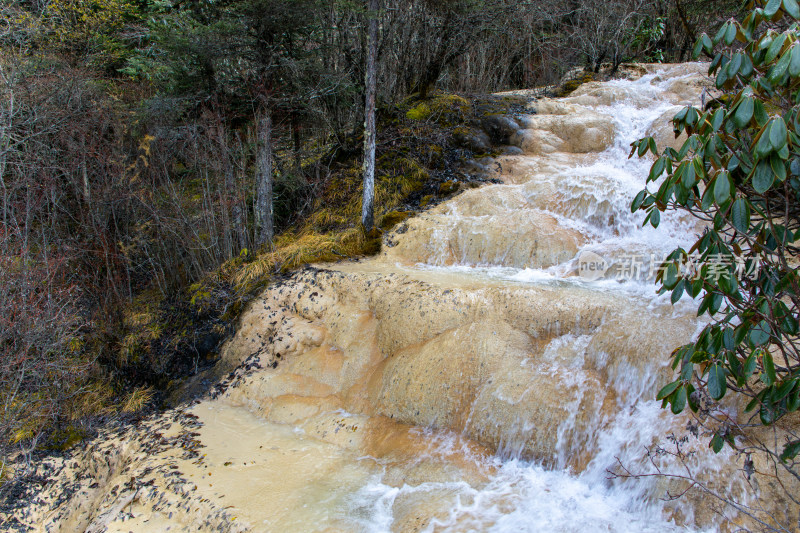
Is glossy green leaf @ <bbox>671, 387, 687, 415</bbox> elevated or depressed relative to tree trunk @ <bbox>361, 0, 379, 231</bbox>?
depressed

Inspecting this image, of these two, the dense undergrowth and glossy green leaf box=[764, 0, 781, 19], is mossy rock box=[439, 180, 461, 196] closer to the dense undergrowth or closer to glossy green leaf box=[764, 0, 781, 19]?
the dense undergrowth

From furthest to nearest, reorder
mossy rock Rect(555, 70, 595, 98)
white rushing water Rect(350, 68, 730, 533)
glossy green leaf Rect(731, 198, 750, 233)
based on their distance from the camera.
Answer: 1. mossy rock Rect(555, 70, 595, 98)
2. white rushing water Rect(350, 68, 730, 533)
3. glossy green leaf Rect(731, 198, 750, 233)

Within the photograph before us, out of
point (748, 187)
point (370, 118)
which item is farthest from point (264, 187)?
point (748, 187)

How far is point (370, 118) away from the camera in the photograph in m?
7.33

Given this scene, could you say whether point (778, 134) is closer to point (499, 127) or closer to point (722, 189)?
point (722, 189)

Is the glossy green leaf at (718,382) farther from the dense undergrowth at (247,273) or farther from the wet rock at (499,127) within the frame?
the wet rock at (499,127)

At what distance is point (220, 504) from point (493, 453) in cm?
243

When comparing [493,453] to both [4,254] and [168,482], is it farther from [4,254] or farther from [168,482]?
[4,254]

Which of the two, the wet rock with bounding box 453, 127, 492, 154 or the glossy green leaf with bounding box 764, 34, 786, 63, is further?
the wet rock with bounding box 453, 127, 492, 154

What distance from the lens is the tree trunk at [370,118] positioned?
6.82 meters

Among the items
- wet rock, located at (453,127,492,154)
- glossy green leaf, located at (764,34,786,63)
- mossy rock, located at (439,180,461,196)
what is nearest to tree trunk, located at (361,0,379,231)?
mossy rock, located at (439,180,461,196)

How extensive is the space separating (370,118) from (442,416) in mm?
4880

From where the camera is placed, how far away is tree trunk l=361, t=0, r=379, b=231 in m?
6.82

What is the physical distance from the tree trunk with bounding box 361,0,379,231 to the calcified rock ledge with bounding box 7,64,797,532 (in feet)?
3.77
